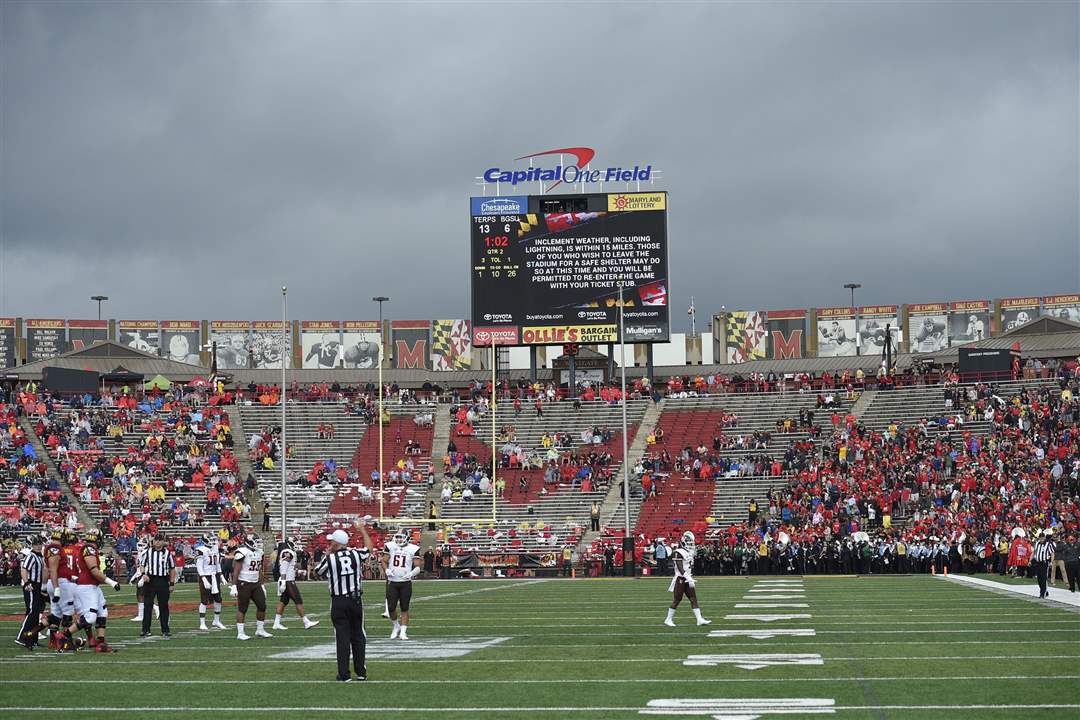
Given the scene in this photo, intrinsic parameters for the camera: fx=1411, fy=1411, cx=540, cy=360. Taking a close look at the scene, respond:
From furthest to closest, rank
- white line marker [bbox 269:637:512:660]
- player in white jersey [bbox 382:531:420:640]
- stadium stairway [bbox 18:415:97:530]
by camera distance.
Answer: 1. stadium stairway [bbox 18:415:97:530]
2. player in white jersey [bbox 382:531:420:640]
3. white line marker [bbox 269:637:512:660]

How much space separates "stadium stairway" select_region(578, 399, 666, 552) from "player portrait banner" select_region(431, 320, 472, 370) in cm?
2412

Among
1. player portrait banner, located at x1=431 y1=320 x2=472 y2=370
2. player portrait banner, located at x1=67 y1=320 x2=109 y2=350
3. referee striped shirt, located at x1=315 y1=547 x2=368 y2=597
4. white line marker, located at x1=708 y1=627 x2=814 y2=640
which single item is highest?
player portrait banner, located at x1=67 y1=320 x2=109 y2=350

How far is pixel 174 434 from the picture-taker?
50.1m

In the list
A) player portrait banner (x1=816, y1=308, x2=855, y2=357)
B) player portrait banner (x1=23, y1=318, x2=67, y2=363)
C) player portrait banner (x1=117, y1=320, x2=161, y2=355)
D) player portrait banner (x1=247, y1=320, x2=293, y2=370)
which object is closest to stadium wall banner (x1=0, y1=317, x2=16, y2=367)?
player portrait banner (x1=23, y1=318, x2=67, y2=363)

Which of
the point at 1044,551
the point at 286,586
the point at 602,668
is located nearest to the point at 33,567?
the point at 286,586

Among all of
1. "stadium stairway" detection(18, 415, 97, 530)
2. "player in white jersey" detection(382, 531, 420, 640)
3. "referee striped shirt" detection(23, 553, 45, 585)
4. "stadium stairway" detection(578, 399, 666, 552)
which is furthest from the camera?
"stadium stairway" detection(18, 415, 97, 530)

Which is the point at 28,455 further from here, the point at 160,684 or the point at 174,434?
the point at 160,684

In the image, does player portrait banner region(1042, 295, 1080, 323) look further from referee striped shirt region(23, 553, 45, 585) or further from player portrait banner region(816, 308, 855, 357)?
referee striped shirt region(23, 553, 45, 585)

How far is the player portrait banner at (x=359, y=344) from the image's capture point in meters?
74.2

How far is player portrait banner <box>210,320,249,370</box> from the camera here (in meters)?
74.2

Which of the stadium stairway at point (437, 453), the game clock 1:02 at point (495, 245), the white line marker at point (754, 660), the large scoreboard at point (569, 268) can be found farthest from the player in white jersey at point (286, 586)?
the game clock 1:02 at point (495, 245)

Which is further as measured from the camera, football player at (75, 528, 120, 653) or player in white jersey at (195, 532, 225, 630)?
player in white jersey at (195, 532, 225, 630)

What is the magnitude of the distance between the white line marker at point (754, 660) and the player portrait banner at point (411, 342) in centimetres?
6027

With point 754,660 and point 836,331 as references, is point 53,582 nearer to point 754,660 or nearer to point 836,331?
point 754,660
